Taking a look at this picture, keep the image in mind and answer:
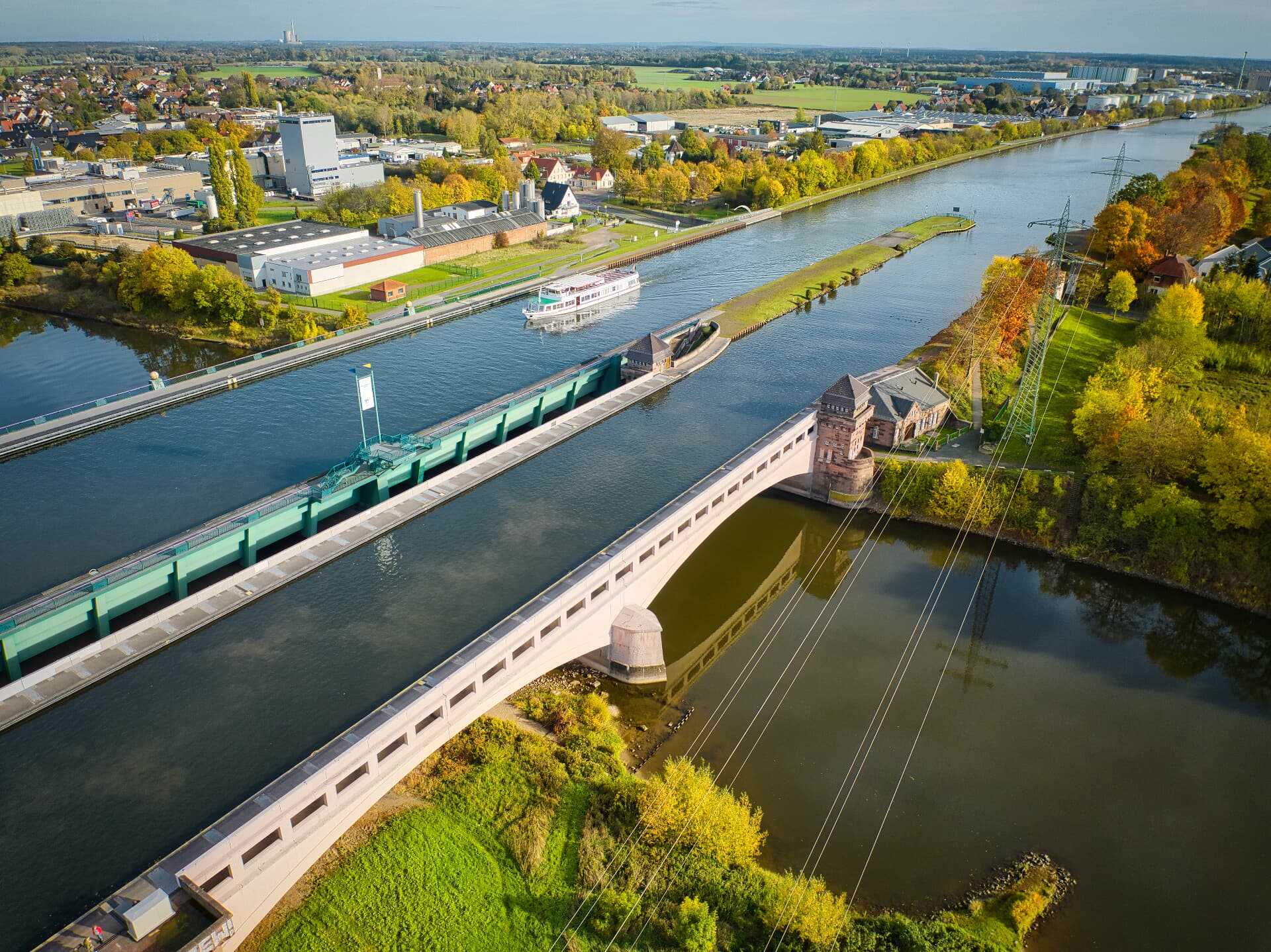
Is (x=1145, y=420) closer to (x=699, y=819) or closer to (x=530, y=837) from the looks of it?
(x=699, y=819)

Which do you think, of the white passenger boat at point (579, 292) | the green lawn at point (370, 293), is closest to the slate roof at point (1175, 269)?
the white passenger boat at point (579, 292)

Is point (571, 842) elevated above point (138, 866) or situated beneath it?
situated beneath

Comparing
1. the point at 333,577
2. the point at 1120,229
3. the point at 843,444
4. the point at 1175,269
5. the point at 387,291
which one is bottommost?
the point at 333,577

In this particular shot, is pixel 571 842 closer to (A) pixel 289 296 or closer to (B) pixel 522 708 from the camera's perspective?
(B) pixel 522 708

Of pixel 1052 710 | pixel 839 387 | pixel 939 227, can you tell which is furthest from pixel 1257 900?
pixel 939 227

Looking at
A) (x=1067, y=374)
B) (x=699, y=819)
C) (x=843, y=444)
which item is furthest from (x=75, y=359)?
(x=1067, y=374)

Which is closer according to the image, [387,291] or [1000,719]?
[1000,719]

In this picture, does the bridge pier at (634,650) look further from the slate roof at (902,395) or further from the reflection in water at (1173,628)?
the slate roof at (902,395)
